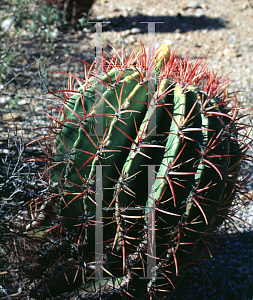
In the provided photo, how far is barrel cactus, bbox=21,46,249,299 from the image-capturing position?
1.30 meters

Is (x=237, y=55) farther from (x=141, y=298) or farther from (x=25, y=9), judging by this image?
(x=141, y=298)

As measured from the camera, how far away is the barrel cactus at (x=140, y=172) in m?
1.30

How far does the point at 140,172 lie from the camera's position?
1314mm

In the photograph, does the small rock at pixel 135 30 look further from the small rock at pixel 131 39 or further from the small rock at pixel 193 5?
the small rock at pixel 193 5

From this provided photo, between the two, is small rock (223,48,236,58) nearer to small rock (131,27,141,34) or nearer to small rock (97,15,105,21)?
small rock (131,27,141,34)

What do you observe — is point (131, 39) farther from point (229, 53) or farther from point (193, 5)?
point (193, 5)

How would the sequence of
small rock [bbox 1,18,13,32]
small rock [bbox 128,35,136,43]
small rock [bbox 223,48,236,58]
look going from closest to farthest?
small rock [bbox 1,18,13,32] < small rock [bbox 223,48,236,58] < small rock [bbox 128,35,136,43]

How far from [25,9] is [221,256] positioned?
4.26m

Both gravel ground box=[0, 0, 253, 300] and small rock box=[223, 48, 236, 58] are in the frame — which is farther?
small rock box=[223, 48, 236, 58]

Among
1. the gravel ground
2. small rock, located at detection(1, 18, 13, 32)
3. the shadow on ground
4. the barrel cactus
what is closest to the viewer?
the barrel cactus

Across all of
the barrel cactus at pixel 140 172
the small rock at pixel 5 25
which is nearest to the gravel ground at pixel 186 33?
the small rock at pixel 5 25

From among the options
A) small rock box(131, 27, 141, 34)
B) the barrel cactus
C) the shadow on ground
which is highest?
the shadow on ground

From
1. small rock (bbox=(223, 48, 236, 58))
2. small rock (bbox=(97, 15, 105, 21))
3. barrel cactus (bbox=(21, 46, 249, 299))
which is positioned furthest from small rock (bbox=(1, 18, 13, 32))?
barrel cactus (bbox=(21, 46, 249, 299))

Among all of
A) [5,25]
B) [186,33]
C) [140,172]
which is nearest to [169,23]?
[186,33]
